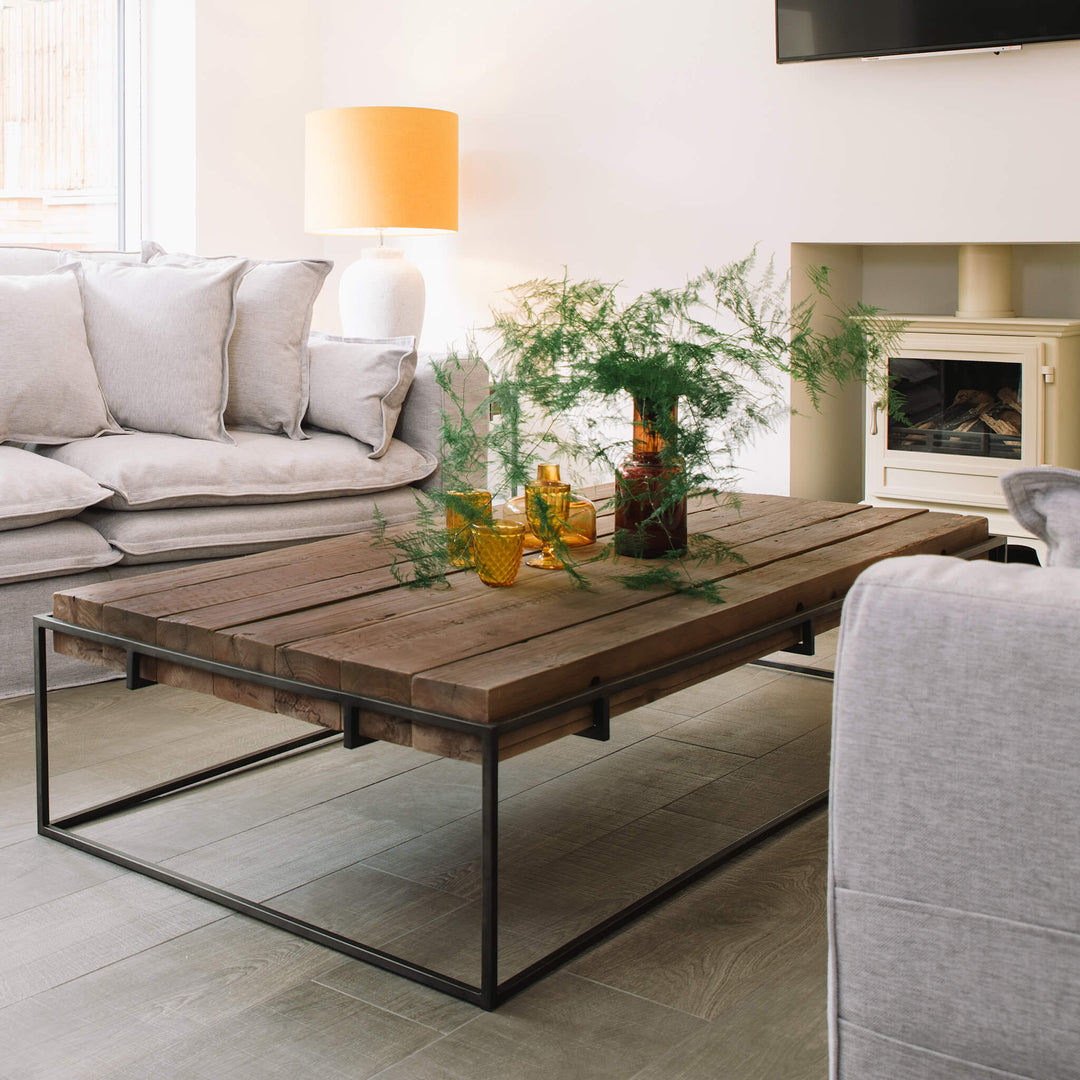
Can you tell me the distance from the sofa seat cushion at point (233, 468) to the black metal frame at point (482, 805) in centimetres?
86

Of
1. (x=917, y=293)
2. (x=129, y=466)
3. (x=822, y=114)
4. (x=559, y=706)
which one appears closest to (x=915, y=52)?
(x=822, y=114)

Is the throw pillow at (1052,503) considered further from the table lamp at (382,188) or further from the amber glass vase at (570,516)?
the table lamp at (382,188)

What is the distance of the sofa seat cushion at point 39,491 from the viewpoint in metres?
2.67

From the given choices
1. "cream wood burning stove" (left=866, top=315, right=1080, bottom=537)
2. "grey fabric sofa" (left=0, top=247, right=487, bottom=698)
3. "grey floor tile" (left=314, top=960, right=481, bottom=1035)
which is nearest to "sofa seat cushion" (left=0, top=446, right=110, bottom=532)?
"grey fabric sofa" (left=0, top=247, right=487, bottom=698)

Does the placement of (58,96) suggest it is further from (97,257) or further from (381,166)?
(97,257)

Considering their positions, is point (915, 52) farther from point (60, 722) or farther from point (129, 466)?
point (60, 722)

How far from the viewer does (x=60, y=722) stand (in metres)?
2.61

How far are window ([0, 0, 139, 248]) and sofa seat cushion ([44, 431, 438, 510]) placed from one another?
2.24 meters

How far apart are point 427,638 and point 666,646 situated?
32 centimetres

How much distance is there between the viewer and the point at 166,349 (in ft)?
10.6

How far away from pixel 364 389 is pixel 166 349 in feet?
1.63

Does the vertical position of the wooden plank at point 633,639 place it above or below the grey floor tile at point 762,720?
above

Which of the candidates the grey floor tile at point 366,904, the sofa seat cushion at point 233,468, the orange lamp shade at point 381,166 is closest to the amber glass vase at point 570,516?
the grey floor tile at point 366,904

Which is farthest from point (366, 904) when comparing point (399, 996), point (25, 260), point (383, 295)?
point (383, 295)
